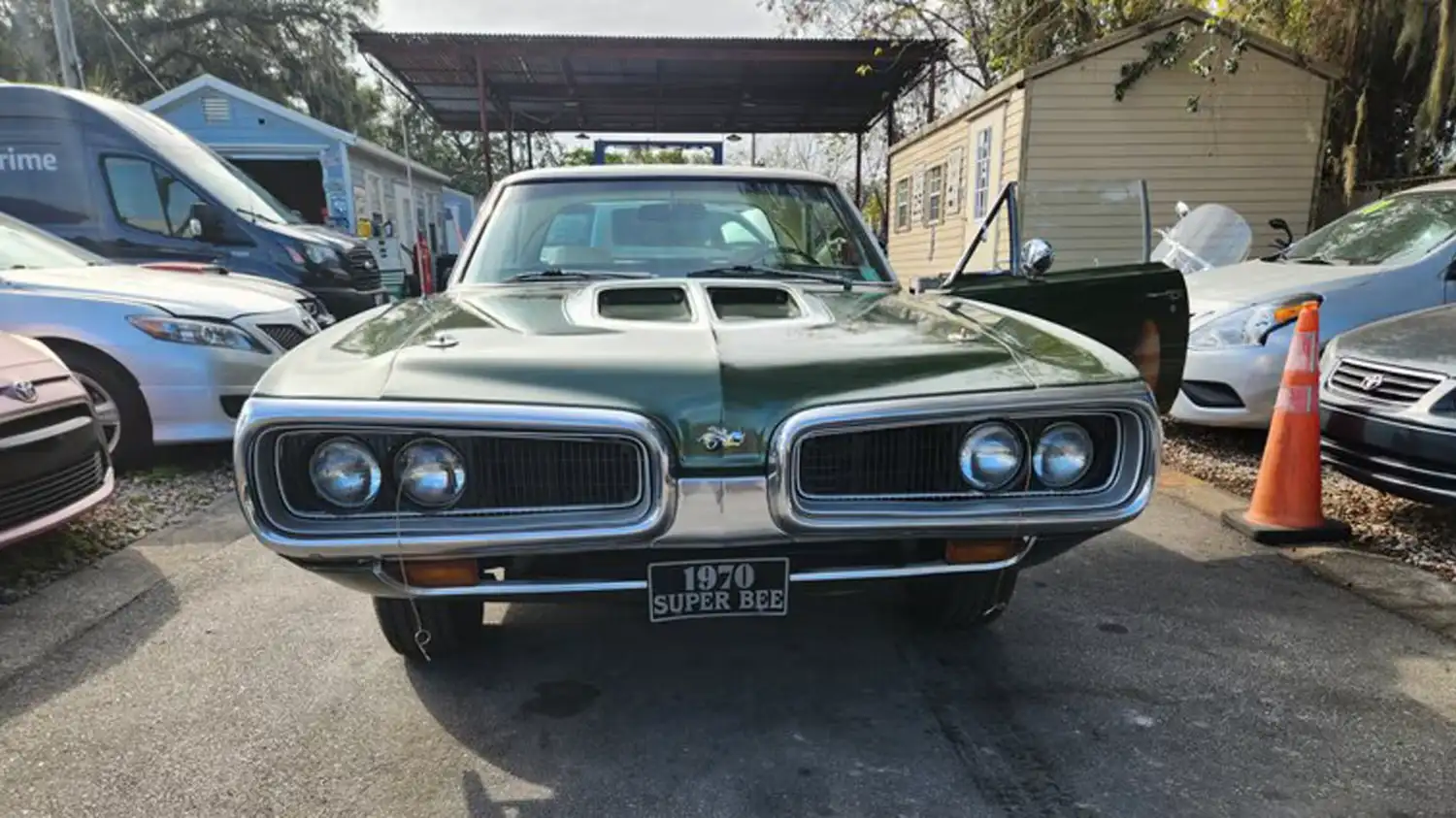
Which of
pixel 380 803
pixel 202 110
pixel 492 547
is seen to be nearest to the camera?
pixel 492 547

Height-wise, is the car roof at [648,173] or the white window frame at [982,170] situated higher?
the white window frame at [982,170]

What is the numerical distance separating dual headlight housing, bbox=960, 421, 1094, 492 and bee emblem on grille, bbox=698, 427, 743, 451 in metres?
0.58

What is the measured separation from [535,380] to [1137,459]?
1.47m

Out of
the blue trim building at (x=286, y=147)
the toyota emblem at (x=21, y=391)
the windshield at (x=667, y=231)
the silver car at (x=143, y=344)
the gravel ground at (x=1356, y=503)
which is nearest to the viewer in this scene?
the windshield at (x=667, y=231)

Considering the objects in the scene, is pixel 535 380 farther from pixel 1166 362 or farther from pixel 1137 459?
pixel 1166 362

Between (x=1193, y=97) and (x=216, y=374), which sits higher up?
(x=1193, y=97)

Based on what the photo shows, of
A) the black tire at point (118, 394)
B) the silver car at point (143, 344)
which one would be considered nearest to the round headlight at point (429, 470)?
the silver car at point (143, 344)

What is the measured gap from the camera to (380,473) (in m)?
1.92

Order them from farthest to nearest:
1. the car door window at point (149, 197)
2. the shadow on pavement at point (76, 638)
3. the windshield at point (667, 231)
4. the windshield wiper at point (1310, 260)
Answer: the car door window at point (149, 197) → the windshield wiper at point (1310, 260) → the windshield at point (667, 231) → the shadow on pavement at point (76, 638)

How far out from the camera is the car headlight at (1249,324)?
4875 millimetres

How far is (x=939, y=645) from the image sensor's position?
2.84 meters

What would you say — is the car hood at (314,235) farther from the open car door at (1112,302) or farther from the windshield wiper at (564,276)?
the open car door at (1112,302)

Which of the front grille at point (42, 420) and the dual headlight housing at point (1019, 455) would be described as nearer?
the dual headlight housing at point (1019, 455)

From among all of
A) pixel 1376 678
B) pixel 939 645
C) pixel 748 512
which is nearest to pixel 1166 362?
pixel 1376 678
